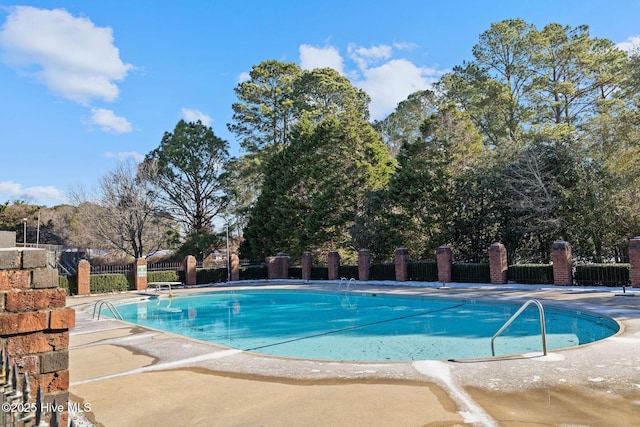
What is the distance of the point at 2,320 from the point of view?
278 cm

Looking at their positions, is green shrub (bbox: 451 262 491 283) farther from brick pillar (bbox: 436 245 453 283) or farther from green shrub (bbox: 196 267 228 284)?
green shrub (bbox: 196 267 228 284)

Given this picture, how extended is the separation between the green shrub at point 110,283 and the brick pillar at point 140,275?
1.20 feet

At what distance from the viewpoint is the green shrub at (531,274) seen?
58.3 feet

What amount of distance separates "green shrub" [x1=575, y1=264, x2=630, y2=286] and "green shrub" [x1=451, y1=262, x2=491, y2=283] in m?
3.95

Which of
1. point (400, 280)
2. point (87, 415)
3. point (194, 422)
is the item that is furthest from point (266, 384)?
point (400, 280)

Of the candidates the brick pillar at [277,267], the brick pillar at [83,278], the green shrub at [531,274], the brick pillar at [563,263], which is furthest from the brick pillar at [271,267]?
the brick pillar at [563,263]

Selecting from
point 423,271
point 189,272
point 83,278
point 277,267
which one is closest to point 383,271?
point 423,271

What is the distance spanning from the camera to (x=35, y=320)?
2895 mm

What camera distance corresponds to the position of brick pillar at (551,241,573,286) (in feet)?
55.4

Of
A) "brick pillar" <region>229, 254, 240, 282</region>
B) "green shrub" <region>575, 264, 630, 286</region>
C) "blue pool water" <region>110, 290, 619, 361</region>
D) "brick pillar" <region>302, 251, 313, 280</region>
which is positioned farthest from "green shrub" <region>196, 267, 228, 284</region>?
"green shrub" <region>575, 264, 630, 286</region>

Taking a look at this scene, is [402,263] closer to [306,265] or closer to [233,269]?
[306,265]

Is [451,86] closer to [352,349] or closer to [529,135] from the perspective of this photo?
[529,135]

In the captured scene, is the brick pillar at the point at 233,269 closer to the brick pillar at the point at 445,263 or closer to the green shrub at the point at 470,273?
the brick pillar at the point at 445,263

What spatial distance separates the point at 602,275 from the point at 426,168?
1085 cm
